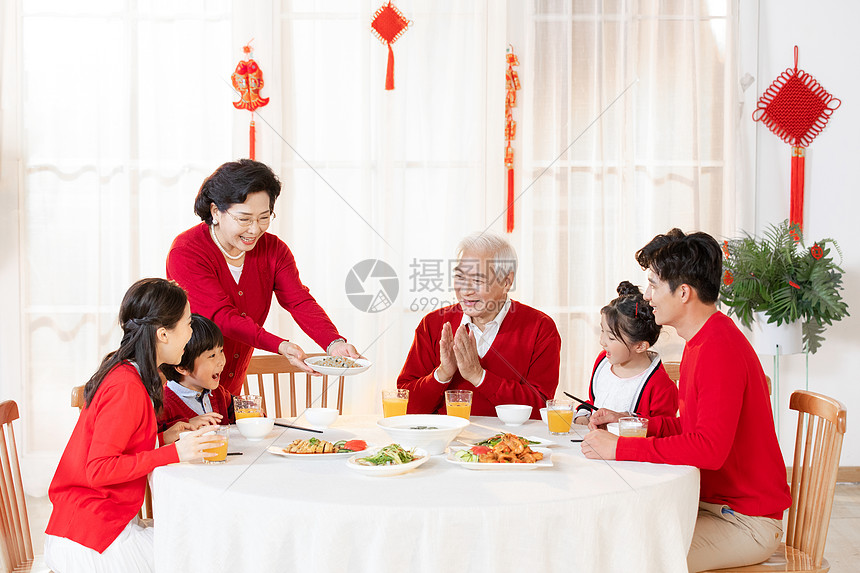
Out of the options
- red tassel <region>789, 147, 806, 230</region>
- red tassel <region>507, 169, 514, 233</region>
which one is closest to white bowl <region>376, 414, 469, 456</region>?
red tassel <region>507, 169, 514, 233</region>

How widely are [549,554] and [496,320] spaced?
120cm

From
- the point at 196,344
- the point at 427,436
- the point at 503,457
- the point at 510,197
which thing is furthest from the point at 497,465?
the point at 510,197

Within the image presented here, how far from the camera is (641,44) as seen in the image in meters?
3.80

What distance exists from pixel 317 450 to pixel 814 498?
1225mm

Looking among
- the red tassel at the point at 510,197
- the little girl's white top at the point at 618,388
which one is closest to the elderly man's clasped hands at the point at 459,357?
the little girl's white top at the point at 618,388

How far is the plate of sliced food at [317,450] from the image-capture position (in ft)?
5.72

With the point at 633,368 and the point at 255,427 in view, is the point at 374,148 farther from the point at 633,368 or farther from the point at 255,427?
the point at 255,427

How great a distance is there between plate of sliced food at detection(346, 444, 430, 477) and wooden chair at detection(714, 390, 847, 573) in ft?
2.55

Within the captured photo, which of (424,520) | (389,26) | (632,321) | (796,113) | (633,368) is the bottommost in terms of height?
(424,520)

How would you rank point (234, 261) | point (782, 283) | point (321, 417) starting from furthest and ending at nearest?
point (782, 283) < point (234, 261) < point (321, 417)

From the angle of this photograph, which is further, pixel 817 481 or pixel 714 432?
pixel 817 481

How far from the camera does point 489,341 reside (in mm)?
2572

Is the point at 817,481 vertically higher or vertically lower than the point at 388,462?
lower

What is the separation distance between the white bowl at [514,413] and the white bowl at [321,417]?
449 mm
